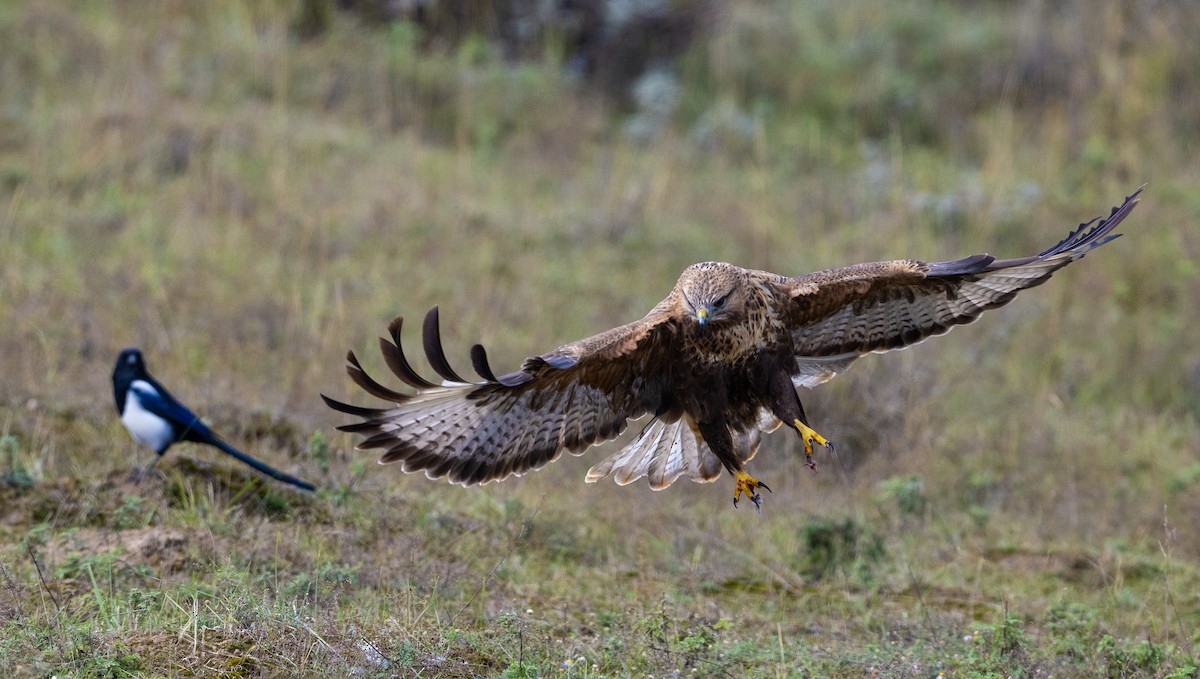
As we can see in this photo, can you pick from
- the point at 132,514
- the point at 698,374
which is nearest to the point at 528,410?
the point at 698,374

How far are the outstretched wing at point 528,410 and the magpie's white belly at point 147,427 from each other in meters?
1.49

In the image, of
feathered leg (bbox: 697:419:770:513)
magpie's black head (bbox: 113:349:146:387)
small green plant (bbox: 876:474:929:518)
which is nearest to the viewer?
feathered leg (bbox: 697:419:770:513)

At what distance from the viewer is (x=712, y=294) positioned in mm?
5098

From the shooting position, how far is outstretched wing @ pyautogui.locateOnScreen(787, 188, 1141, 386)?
17.7 ft

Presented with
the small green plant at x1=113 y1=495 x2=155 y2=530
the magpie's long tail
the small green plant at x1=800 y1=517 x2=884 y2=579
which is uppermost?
the magpie's long tail

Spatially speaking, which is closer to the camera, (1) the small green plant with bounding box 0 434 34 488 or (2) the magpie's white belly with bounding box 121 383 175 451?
(1) the small green plant with bounding box 0 434 34 488

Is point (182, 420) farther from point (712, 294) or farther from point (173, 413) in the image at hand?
point (712, 294)

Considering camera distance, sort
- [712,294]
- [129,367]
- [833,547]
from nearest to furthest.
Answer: [712,294] < [833,547] < [129,367]

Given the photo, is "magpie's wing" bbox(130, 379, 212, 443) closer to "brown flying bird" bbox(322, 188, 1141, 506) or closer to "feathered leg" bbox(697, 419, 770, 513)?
"brown flying bird" bbox(322, 188, 1141, 506)

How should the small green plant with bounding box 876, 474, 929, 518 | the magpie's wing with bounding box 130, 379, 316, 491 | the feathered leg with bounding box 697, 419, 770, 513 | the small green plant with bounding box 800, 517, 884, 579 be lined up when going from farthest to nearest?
the small green plant with bounding box 876, 474, 929, 518 < the small green plant with bounding box 800, 517, 884, 579 < the magpie's wing with bounding box 130, 379, 316, 491 < the feathered leg with bounding box 697, 419, 770, 513

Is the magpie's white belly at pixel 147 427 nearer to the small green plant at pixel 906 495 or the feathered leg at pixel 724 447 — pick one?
the feathered leg at pixel 724 447

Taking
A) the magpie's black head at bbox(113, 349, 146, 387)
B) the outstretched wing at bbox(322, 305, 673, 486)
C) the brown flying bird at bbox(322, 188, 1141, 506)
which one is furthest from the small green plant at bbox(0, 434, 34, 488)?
the brown flying bird at bbox(322, 188, 1141, 506)

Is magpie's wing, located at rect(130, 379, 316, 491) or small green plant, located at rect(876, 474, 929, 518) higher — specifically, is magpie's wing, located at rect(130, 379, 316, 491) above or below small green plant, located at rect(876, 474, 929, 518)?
above

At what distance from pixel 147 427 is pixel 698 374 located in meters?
2.69
